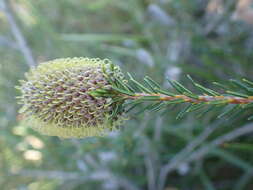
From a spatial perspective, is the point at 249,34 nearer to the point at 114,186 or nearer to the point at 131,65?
the point at 131,65

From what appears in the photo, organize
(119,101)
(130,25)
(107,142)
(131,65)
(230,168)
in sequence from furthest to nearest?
(130,25) → (131,65) → (230,168) → (107,142) → (119,101)

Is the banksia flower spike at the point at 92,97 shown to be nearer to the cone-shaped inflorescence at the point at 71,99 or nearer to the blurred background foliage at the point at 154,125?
the cone-shaped inflorescence at the point at 71,99

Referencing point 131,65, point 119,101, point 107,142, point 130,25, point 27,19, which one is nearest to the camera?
point 119,101

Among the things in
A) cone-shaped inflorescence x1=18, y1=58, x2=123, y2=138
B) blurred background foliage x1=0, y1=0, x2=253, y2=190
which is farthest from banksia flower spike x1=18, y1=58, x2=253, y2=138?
blurred background foliage x1=0, y1=0, x2=253, y2=190

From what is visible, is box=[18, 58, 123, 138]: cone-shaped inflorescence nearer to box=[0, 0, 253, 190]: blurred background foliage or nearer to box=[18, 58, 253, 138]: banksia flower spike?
box=[18, 58, 253, 138]: banksia flower spike

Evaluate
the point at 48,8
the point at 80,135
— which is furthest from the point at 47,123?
the point at 48,8

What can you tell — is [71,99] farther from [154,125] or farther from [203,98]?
[154,125]
